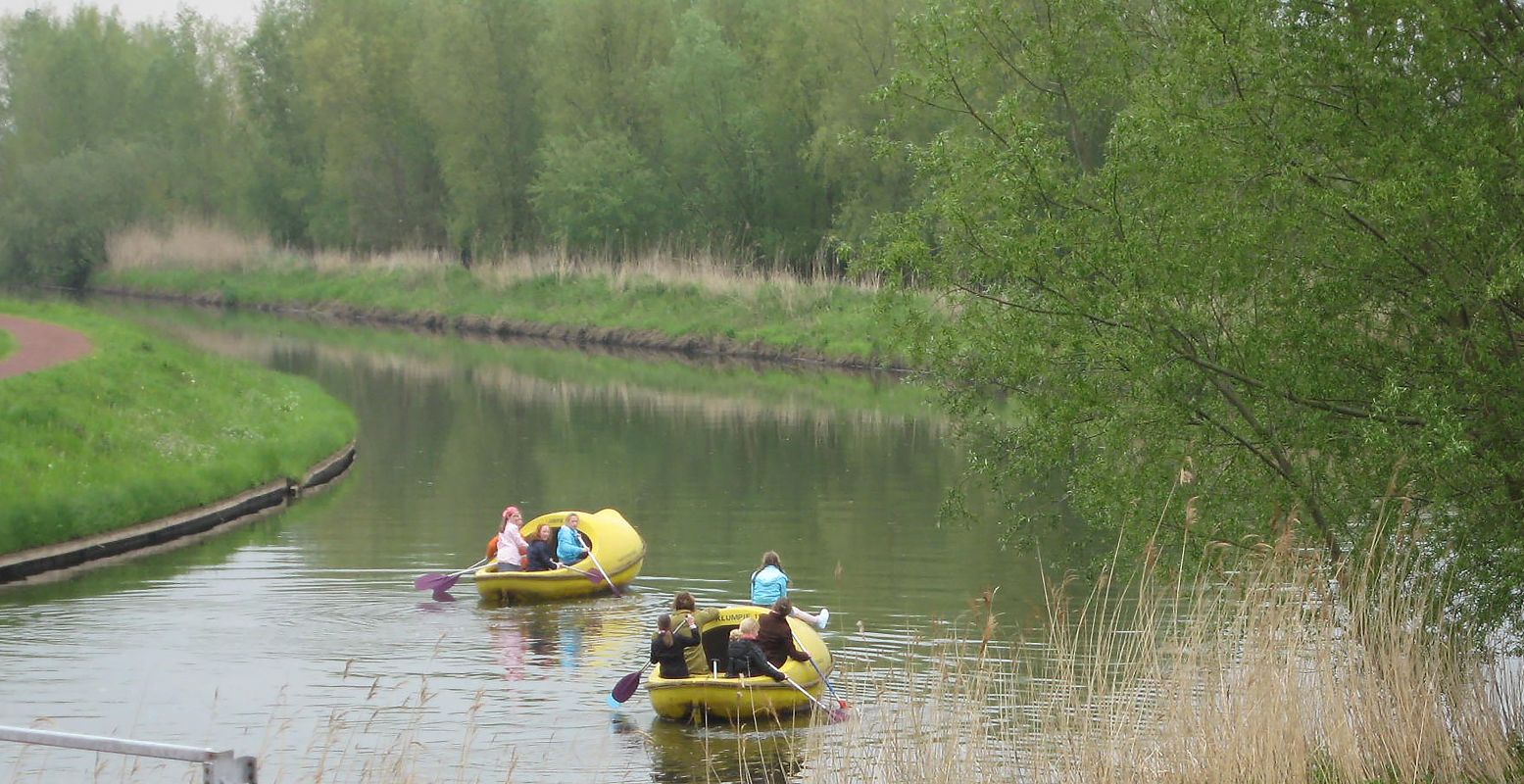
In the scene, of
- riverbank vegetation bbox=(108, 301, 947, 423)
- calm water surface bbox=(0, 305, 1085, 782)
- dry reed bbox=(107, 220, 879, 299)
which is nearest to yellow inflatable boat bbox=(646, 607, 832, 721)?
calm water surface bbox=(0, 305, 1085, 782)

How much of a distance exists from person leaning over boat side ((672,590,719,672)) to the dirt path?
1699cm

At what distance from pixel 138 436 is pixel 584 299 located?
35379mm

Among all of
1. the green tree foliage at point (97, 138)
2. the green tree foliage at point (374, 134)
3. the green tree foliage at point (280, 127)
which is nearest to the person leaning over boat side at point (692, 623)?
the green tree foliage at point (374, 134)

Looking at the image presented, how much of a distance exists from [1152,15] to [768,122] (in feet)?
162

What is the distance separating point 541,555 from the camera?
829 inches

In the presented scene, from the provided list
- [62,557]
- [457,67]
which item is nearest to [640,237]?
[457,67]

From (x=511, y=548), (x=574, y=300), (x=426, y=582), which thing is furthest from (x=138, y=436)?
(x=574, y=300)

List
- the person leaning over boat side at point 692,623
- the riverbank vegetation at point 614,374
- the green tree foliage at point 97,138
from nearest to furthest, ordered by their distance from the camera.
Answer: the person leaning over boat side at point 692,623 → the riverbank vegetation at point 614,374 → the green tree foliage at point 97,138

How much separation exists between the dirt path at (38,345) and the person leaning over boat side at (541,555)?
11966 mm

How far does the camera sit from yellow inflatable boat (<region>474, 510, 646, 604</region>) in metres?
20.7

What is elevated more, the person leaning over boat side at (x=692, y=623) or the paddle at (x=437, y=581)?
the person leaning over boat side at (x=692, y=623)

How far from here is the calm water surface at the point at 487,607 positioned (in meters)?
14.3

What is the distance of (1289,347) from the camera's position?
13.0m

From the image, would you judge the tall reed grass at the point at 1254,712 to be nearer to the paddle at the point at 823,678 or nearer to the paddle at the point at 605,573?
the paddle at the point at 823,678
